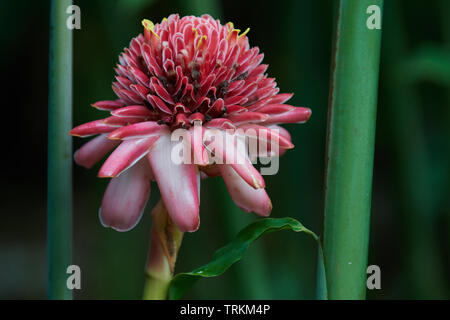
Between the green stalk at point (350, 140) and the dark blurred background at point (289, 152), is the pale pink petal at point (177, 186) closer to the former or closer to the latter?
the green stalk at point (350, 140)

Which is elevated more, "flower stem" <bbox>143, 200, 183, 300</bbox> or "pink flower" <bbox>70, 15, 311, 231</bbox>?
"pink flower" <bbox>70, 15, 311, 231</bbox>

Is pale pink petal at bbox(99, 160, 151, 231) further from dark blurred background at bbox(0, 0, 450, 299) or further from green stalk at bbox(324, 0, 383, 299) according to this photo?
dark blurred background at bbox(0, 0, 450, 299)

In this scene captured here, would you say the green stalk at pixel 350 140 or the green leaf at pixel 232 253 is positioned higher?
the green stalk at pixel 350 140

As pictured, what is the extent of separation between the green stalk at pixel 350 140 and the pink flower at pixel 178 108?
39mm

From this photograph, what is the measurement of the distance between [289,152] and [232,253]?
1.48ft

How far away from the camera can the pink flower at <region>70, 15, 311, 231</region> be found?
337mm
